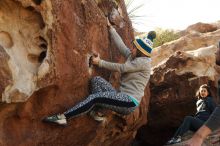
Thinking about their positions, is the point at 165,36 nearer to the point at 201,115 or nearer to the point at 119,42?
the point at 201,115

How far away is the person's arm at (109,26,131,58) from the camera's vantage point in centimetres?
718

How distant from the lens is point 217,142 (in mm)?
7828

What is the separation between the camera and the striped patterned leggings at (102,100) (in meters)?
6.23

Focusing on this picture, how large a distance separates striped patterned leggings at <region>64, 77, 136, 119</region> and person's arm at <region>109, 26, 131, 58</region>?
0.80 metres

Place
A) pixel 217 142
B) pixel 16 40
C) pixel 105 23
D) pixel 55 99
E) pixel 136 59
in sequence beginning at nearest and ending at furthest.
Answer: pixel 16 40 → pixel 55 99 → pixel 136 59 → pixel 105 23 → pixel 217 142

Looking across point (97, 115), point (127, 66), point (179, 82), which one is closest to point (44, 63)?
point (127, 66)

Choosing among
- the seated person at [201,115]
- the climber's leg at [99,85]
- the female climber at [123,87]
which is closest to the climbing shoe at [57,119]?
the female climber at [123,87]

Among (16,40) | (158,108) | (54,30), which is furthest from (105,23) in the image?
(158,108)

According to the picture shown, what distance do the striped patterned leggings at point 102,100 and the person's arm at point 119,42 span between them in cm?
80

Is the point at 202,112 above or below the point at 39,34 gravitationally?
below

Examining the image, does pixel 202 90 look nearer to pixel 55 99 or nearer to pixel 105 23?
pixel 105 23

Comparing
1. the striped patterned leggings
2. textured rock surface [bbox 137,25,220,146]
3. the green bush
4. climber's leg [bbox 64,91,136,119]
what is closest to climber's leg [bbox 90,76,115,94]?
the striped patterned leggings

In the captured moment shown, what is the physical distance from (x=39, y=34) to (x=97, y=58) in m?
1.22

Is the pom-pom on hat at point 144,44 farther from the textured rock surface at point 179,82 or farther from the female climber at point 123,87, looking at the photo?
the textured rock surface at point 179,82
